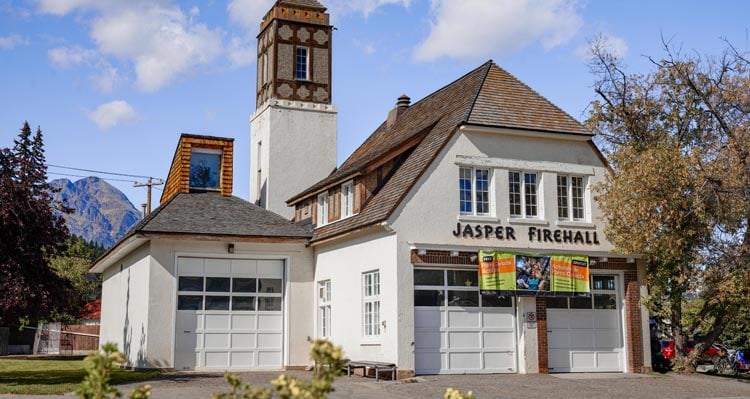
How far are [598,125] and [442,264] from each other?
8.31 m

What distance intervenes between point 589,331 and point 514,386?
4.77m

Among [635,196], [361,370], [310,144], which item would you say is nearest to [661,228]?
[635,196]

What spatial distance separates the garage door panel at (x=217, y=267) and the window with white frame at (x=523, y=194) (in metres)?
8.33

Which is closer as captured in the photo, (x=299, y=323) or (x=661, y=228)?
(x=661, y=228)

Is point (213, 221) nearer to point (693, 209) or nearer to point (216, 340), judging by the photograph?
point (216, 340)

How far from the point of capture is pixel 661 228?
20891 mm

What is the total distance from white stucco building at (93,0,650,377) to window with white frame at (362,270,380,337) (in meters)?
0.05

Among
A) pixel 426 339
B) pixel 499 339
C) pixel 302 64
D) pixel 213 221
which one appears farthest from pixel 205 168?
pixel 499 339

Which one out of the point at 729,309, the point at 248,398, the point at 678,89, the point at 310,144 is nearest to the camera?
the point at 248,398

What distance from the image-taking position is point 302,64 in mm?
32438

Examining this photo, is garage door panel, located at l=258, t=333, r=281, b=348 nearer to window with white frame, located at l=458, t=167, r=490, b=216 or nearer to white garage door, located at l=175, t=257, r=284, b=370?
white garage door, located at l=175, t=257, r=284, b=370

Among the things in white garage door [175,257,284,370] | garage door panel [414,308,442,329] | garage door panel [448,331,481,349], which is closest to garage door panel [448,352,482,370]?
garage door panel [448,331,481,349]

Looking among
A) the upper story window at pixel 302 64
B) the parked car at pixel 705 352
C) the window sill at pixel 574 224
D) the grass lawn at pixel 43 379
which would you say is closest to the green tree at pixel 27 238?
the grass lawn at pixel 43 379

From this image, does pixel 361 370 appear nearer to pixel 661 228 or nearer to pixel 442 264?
pixel 442 264
